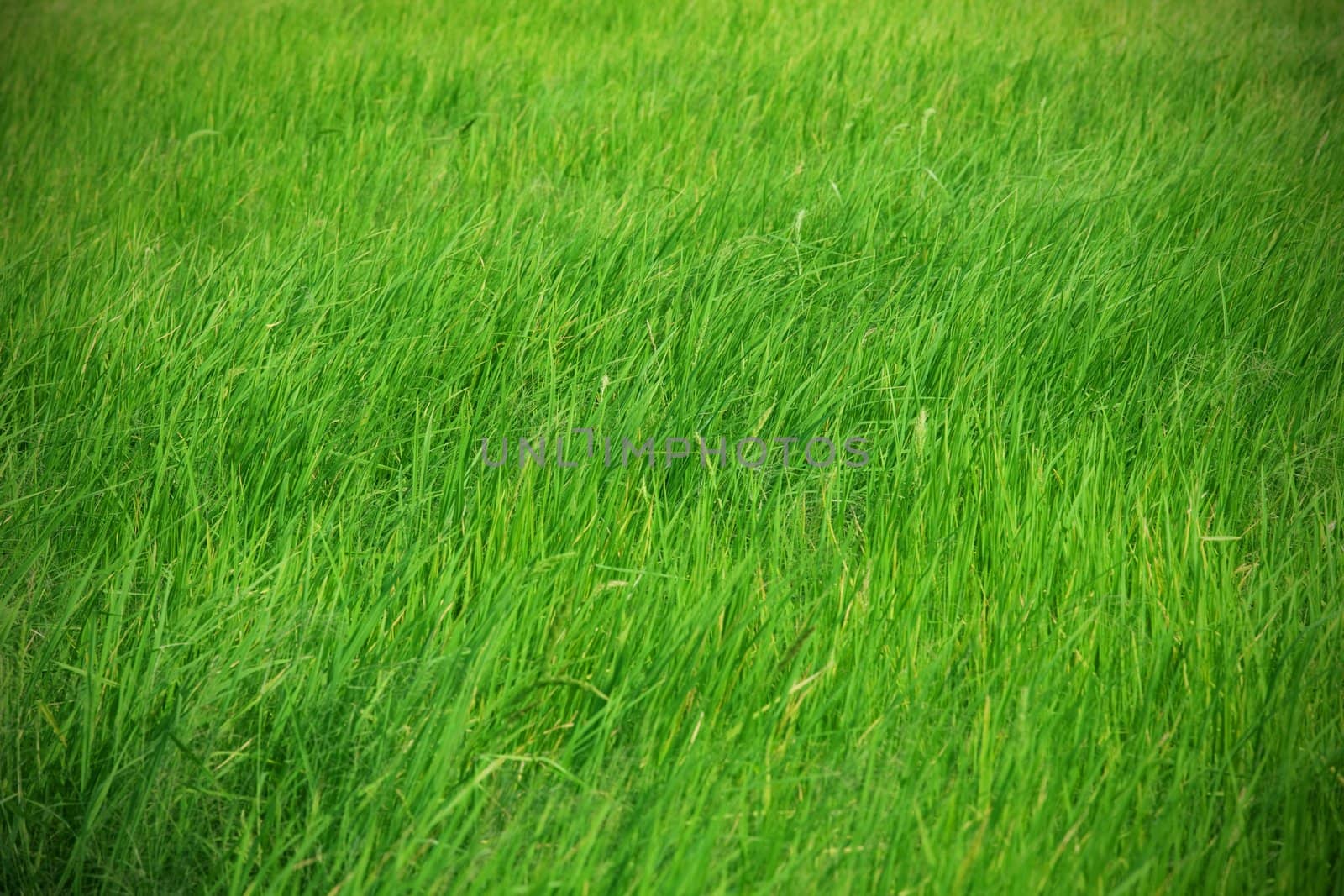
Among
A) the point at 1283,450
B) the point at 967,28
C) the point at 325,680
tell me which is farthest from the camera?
the point at 967,28

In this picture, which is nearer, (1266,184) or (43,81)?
(1266,184)

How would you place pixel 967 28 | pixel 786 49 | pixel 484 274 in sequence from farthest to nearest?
pixel 967 28, pixel 786 49, pixel 484 274

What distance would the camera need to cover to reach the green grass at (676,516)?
119 cm

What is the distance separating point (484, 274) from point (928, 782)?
1.48m

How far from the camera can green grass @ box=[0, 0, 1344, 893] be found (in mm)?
1189

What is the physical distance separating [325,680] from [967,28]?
14.5 feet

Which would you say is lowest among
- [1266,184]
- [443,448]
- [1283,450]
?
[443,448]

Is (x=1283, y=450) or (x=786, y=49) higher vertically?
(x=786, y=49)

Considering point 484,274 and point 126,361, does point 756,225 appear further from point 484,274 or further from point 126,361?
Result: point 126,361

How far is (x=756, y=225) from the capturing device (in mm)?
2691

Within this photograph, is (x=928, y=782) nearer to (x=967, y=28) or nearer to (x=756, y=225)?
(x=756, y=225)

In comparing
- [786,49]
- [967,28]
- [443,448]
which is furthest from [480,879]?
[967,28]

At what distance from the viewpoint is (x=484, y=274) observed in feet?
7.64

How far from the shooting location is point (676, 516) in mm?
1696
